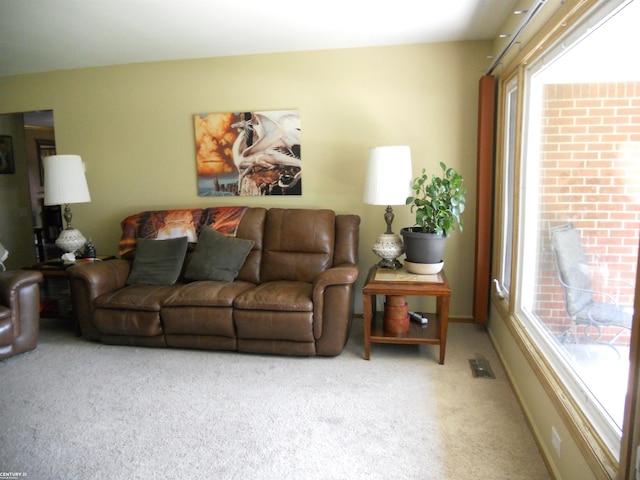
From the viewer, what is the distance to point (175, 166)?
3.93m

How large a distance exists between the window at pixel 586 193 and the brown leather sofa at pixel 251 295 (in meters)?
1.15

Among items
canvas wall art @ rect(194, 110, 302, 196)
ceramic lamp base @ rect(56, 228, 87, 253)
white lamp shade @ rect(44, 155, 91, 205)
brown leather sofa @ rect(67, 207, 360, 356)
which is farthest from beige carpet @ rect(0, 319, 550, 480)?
canvas wall art @ rect(194, 110, 302, 196)

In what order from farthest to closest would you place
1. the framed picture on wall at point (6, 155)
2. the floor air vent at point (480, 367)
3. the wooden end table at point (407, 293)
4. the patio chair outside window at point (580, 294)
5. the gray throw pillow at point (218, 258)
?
1. the framed picture on wall at point (6, 155)
2. the gray throw pillow at point (218, 258)
3. the wooden end table at point (407, 293)
4. the floor air vent at point (480, 367)
5. the patio chair outside window at point (580, 294)

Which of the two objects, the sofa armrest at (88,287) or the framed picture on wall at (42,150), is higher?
the framed picture on wall at (42,150)

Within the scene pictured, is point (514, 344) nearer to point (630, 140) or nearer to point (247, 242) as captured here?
point (630, 140)

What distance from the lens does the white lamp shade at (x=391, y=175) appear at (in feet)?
A: 9.54

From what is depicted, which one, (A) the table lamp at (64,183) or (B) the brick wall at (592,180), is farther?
(A) the table lamp at (64,183)

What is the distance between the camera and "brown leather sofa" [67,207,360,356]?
2.77 meters

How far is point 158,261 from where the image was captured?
338cm

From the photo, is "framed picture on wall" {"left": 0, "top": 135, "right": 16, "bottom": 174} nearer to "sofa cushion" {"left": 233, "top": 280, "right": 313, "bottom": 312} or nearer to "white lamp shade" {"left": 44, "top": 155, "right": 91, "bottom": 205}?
"white lamp shade" {"left": 44, "top": 155, "right": 91, "bottom": 205}

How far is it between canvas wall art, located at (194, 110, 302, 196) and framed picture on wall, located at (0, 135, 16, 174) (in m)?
3.04

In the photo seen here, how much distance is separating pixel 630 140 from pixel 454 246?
82.9 inches

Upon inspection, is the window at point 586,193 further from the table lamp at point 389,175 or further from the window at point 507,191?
the table lamp at point 389,175

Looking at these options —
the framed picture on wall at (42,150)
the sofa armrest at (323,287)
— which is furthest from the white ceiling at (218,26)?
the framed picture on wall at (42,150)
